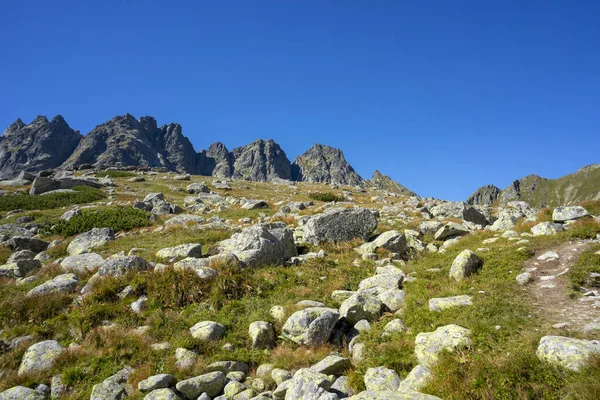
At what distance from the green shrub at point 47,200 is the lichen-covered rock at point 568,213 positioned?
4376 centimetres

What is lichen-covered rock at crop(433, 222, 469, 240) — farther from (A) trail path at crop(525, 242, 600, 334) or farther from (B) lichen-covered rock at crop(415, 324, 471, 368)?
(B) lichen-covered rock at crop(415, 324, 471, 368)

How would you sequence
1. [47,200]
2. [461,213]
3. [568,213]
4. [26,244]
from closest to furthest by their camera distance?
[568,213] < [26,244] < [461,213] < [47,200]

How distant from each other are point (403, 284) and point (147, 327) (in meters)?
9.44

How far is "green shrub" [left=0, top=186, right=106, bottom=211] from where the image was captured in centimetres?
3508

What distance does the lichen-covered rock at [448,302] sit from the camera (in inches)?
382

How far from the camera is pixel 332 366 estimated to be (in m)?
8.05

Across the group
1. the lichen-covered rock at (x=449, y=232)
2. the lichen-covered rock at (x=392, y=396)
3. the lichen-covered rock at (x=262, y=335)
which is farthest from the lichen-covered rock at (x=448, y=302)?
the lichen-covered rock at (x=449, y=232)

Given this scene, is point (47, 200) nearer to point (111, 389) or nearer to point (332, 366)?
point (111, 389)

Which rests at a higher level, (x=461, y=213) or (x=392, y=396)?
(x=461, y=213)

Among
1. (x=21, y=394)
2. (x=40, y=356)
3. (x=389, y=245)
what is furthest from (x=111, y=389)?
(x=389, y=245)

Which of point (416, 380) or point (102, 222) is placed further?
point (102, 222)

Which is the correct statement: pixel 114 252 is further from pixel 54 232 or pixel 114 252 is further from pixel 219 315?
pixel 219 315

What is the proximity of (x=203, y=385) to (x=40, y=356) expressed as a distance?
→ 16.7ft

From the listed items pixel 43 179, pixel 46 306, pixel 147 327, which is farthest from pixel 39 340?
pixel 43 179
